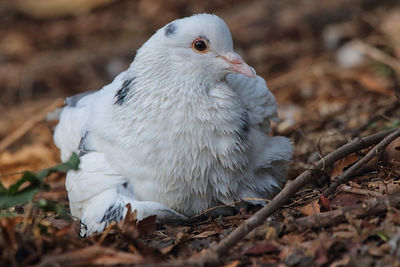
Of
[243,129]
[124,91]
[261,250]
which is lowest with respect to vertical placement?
[261,250]

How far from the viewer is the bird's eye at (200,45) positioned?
4.01m

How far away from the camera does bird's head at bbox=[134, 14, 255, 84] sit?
399 centimetres

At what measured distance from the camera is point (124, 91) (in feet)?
13.7

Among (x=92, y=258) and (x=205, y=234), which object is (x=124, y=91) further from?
(x=92, y=258)

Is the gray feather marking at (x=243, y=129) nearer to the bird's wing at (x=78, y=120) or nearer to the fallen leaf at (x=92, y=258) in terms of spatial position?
the bird's wing at (x=78, y=120)

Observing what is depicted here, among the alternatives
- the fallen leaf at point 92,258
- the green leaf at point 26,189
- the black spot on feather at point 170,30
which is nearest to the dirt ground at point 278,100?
the fallen leaf at point 92,258

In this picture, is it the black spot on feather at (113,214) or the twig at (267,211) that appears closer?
the twig at (267,211)

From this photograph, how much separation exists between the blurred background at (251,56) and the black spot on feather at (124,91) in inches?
76.9

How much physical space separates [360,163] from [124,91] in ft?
5.89

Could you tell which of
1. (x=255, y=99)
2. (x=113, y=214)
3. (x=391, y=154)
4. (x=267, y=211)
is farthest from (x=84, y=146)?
(x=391, y=154)

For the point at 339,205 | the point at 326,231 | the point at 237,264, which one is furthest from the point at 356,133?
the point at 237,264

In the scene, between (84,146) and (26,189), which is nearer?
(26,189)

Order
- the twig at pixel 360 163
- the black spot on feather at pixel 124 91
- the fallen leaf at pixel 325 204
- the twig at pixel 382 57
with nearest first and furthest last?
1. the fallen leaf at pixel 325 204
2. the twig at pixel 360 163
3. the black spot on feather at pixel 124 91
4. the twig at pixel 382 57

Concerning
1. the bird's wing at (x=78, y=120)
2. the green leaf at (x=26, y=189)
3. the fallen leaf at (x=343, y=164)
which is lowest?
the fallen leaf at (x=343, y=164)
